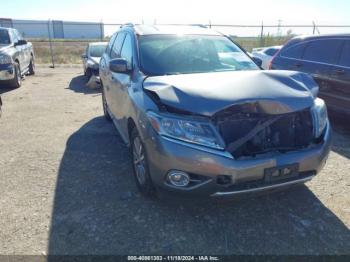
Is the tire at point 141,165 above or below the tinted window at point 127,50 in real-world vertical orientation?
below

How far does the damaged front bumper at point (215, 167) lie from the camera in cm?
267

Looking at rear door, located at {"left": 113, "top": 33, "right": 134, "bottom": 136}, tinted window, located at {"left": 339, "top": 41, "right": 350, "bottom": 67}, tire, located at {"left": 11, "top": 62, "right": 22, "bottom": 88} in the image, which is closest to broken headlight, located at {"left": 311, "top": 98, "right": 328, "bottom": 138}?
rear door, located at {"left": 113, "top": 33, "right": 134, "bottom": 136}

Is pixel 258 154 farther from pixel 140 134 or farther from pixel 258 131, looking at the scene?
pixel 140 134

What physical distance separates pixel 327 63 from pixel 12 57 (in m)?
8.52

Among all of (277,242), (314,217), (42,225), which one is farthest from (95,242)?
(314,217)

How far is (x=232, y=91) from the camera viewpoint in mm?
2883

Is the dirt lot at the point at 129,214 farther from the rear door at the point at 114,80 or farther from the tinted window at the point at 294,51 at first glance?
the tinted window at the point at 294,51

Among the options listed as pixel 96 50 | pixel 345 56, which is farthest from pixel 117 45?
pixel 96 50

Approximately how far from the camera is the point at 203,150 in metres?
2.67

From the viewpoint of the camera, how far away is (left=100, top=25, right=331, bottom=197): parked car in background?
2705 millimetres

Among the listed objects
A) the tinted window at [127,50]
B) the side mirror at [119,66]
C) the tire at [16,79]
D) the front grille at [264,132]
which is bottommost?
the tire at [16,79]

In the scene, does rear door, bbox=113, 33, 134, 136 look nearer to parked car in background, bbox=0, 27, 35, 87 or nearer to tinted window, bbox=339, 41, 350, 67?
tinted window, bbox=339, 41, 350, 67

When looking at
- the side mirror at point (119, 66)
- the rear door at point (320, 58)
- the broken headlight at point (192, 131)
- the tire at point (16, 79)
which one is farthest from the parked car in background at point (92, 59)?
the broken headlight at point (192, 131)

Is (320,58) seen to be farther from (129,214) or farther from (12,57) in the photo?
(12,57)
